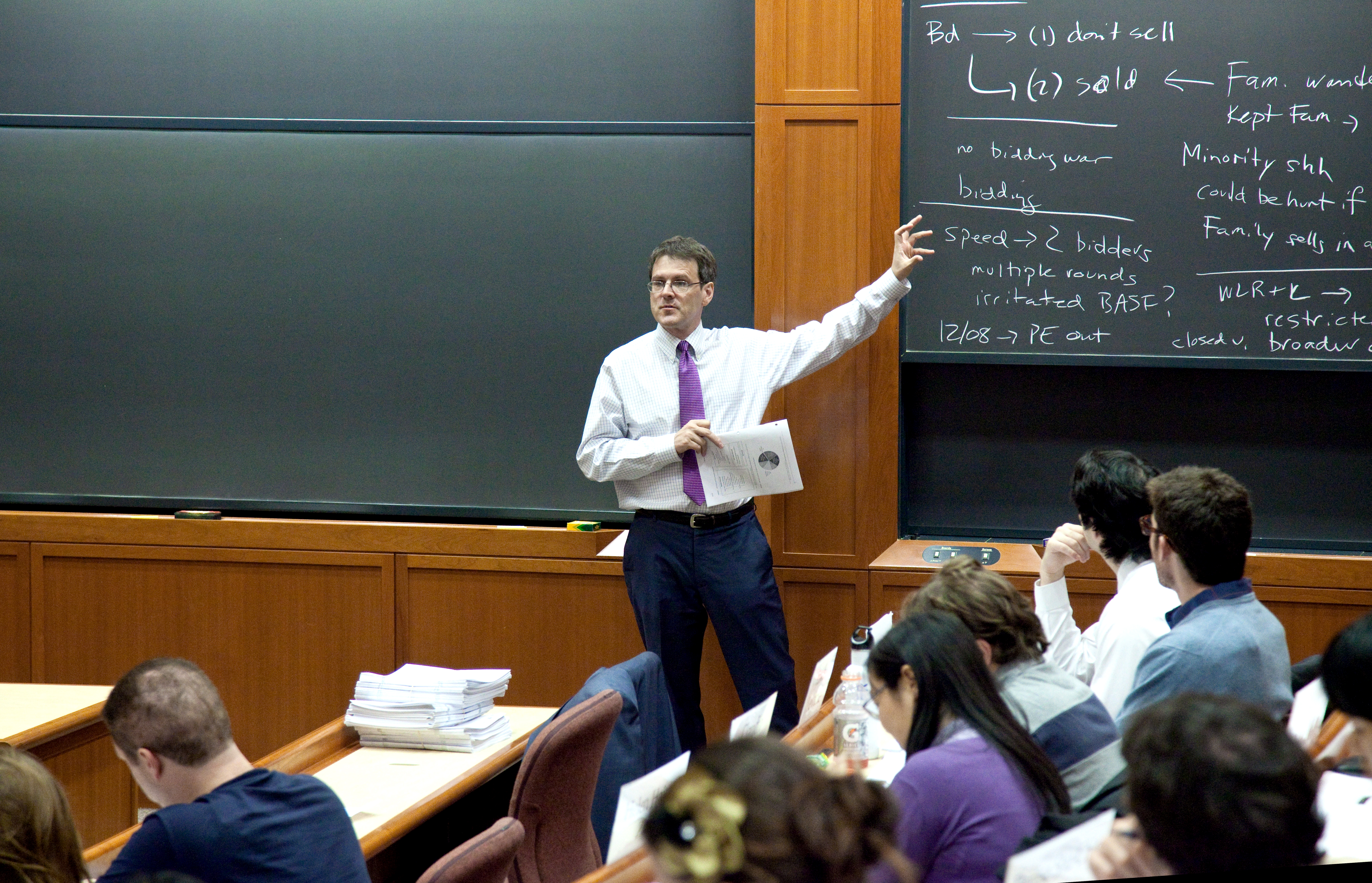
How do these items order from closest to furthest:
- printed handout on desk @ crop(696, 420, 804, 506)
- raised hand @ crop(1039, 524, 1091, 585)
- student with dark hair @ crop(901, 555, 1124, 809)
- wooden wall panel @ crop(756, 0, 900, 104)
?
student with dark hair @ crop(901, 555, 1124, 809) → raised hand @ crop(1039, 524, 1091, 585) → printed handout on desk @ crop(696, 420, 804, 506) → wooden wall panel @ crop(756, 0, 900, 104)

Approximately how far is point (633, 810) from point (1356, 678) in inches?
37.9

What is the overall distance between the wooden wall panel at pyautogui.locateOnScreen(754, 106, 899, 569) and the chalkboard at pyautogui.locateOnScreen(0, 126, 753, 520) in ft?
0.83

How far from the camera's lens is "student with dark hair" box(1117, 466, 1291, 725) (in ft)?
7.31

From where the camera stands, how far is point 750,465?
362 cm

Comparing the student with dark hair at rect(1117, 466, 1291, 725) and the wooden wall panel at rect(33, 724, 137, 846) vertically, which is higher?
the student with dark hair at rect(1117, 466, 1291, 725)

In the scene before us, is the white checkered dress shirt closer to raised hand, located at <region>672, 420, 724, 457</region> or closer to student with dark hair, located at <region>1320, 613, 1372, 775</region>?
raised hand, located at <region>672, 420, 724, 457</region>

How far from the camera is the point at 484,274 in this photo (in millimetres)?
4262

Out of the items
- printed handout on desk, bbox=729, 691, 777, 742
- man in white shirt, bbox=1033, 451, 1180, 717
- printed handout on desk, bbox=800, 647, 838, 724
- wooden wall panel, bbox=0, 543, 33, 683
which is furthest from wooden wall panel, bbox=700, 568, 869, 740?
wooden wall panel, bbox=0, 543, 33, 683

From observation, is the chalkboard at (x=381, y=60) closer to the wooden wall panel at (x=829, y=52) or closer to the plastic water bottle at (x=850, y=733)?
the wooden wall panel at (x=829, y=52)

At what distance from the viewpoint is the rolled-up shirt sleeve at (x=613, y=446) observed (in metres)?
3.65

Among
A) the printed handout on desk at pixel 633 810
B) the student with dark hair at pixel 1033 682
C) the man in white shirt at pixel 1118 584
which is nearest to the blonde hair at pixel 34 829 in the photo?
the printed handout on desk at pixel 633 810

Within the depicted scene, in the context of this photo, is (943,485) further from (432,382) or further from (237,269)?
(237,269)

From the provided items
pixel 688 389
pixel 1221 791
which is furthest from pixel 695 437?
pixel 1221 791

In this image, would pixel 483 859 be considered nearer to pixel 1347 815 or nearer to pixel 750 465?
pixel 1347 815
